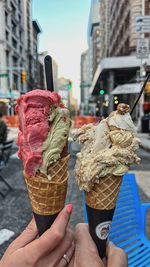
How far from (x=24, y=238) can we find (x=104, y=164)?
1.93 feet

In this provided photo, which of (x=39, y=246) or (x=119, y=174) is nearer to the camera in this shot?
(x=39, y=246)

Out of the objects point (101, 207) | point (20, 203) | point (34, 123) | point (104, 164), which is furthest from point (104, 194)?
point (20, 203)

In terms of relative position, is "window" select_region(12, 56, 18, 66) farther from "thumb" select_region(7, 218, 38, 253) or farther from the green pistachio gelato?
"thumb" select_region(7, 218, 38, 253)

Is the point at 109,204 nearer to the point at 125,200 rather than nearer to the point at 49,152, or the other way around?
the point at 49,152

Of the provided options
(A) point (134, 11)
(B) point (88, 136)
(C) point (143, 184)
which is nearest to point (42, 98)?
(B) point (88, 136)

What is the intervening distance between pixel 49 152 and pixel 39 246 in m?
0.46

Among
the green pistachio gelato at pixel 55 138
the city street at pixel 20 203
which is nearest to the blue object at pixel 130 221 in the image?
the city street at pixel 20 203

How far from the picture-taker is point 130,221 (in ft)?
8.99

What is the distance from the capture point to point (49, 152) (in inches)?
49.4

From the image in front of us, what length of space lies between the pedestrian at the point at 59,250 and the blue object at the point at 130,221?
123 centimetres

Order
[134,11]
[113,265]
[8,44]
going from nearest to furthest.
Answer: [113,265] < [134,11] < [8,44]

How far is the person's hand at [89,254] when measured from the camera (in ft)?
3.91

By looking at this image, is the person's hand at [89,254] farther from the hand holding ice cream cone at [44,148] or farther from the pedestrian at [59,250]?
the hand holding ice cream cone at [44,148]

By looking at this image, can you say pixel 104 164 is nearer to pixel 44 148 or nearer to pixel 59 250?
pixel 44 148
